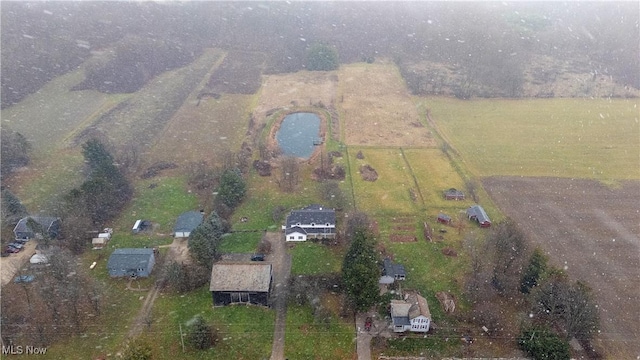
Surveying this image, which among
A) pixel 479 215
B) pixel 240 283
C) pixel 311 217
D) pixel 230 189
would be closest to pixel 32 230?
pixel 230 189

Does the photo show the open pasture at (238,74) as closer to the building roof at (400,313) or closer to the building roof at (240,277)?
the building roof at (240,277)

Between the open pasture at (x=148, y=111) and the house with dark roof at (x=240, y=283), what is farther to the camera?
the open pasture at (x=148, y=111)

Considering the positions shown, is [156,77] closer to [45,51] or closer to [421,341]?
[45,51]

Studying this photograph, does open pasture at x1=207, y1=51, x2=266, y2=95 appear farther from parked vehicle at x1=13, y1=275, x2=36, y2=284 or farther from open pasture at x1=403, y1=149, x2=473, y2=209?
parked vehicle at x1=13, y1=275, x2=36, y2=284

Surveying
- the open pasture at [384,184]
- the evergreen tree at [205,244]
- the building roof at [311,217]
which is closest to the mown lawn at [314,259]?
the building roof at [311,217]

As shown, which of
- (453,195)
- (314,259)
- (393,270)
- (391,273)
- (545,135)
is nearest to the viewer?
(391,273)

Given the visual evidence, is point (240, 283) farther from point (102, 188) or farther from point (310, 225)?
point (102, 188)

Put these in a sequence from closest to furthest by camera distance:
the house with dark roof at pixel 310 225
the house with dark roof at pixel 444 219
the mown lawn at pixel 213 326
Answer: the mown lawn at pixel 213 326 < the house with dark roof at pixel 310 225 < the house with dark roof at pixel 444 219
